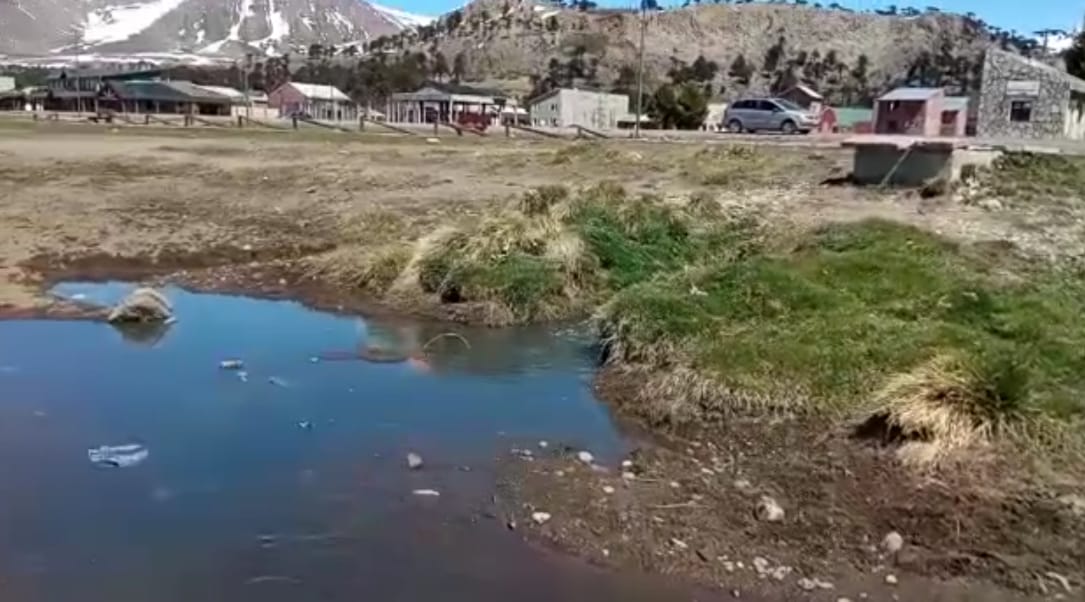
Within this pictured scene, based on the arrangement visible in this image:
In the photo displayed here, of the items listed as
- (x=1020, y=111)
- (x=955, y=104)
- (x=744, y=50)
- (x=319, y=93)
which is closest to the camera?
(x=1020, y=111)

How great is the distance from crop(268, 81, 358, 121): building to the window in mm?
66108

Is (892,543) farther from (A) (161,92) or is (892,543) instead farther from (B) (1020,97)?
(A) (161,92)

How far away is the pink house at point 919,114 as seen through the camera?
53.8 meters

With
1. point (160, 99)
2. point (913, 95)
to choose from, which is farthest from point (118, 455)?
point (160, 99)

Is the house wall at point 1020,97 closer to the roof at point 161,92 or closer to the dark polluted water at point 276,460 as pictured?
the dark polluted water at point 276,460

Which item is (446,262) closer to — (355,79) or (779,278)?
(779,278)

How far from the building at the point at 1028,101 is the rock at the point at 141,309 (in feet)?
149

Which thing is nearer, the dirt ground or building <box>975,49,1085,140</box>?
the dirt ground

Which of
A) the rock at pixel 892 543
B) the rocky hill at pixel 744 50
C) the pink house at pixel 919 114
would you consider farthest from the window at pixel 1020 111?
the rocky hill at pixel 744 50

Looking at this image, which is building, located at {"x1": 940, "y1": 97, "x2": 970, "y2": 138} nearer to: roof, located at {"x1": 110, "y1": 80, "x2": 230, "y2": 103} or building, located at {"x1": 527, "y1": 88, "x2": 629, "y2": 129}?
building, located at {"x1": 527, "y1": 88, "x2": 629, "y2": 129}

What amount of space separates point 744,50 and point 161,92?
103 meters

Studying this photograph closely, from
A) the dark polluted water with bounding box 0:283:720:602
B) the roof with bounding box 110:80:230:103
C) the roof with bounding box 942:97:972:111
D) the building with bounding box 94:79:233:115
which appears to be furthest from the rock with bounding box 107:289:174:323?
the roof with bounding box 110:80:230:103

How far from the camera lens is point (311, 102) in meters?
117

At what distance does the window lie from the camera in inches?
2090
